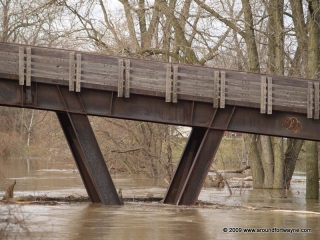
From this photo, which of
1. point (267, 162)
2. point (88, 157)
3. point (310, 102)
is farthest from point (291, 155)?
point (88, 157)

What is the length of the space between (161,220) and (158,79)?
4.49 m

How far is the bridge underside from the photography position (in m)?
19.3

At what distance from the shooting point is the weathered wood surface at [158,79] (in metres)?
18.9

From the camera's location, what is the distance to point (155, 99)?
65.2 ft

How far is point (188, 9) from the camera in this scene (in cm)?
3056

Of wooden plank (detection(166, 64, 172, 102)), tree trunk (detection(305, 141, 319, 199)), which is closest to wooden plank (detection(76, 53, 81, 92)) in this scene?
wooden plank (detection(166, 64, 172, 102))

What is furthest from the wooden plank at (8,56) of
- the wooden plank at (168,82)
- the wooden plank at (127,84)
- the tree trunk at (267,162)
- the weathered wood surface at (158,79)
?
the tree trunk at (267,162)

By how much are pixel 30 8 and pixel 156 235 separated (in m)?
14.5

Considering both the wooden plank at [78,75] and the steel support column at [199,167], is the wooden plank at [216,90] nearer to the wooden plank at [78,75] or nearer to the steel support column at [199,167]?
the steel support column at [199,167]

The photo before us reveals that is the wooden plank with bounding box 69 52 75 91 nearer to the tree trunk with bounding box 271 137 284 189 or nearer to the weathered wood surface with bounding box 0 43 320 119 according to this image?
the weathered wood surface with bounding box 0 43 320 119

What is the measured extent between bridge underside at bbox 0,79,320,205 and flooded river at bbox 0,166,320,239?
76 centimetres

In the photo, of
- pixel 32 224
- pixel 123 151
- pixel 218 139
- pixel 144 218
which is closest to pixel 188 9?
pixel 123 151

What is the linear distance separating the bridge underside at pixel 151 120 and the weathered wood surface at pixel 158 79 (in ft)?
0.97

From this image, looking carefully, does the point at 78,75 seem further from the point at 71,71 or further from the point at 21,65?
the point at 21,65
